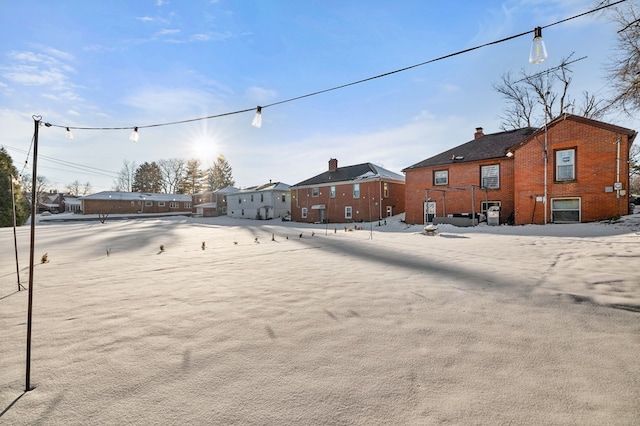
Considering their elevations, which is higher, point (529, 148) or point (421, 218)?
point (529, 148)

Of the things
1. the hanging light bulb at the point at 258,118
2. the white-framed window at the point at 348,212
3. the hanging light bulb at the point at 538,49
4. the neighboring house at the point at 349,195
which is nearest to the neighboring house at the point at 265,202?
the neighboring house at the point at 349,195

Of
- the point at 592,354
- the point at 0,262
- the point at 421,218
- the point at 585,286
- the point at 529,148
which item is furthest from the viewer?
the point at 421,218

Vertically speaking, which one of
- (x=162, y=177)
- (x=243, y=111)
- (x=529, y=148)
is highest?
(x=162, y=177)

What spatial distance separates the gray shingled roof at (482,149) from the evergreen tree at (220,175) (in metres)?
57.9

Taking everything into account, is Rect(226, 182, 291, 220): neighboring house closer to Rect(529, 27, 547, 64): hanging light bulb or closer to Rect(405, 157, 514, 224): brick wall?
Rect(405, 157, 514, 224): brick wall

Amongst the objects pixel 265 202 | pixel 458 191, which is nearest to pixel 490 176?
pixel 458 191

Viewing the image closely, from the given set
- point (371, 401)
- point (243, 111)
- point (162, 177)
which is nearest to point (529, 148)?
point (243, 111)

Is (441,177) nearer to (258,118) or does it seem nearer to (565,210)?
(565,210)

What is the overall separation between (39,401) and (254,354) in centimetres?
174

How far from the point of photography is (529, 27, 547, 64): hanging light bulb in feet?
14.8

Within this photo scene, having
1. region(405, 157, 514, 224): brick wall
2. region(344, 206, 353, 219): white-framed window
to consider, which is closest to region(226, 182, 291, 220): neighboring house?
region(344, 206, 353, 219): white-framed window

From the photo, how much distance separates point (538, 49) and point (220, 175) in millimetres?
74781

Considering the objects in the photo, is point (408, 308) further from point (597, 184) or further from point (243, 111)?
point (597, 184)

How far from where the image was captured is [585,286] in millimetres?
5125
